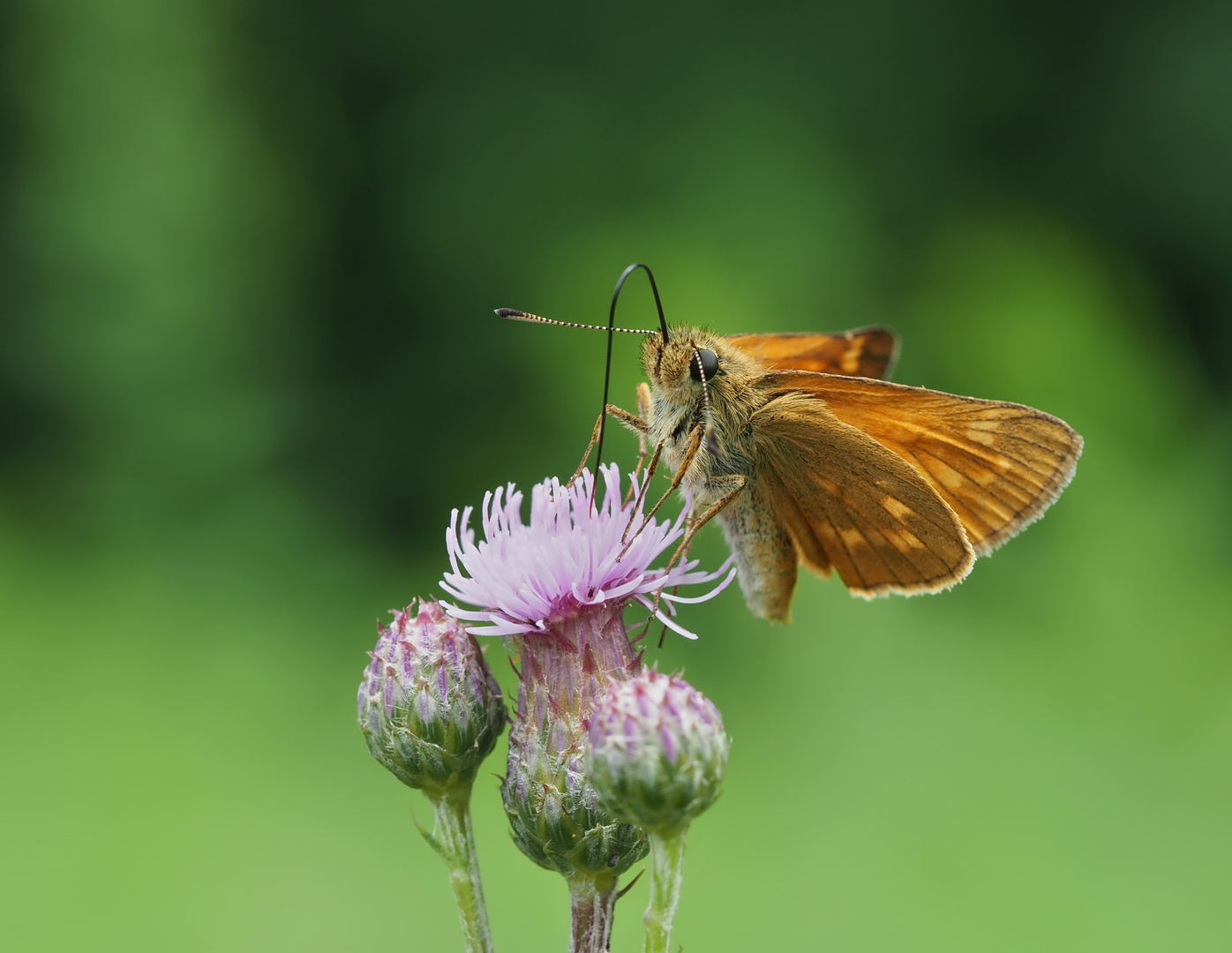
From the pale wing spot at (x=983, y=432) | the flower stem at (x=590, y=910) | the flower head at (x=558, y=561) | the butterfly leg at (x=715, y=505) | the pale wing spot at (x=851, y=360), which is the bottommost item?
the flower stem at (x=590, y=910)

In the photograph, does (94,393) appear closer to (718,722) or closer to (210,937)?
(210,937)

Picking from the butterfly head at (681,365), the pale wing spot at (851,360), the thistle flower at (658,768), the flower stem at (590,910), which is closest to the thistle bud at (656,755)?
the thistle flower at (658,768)

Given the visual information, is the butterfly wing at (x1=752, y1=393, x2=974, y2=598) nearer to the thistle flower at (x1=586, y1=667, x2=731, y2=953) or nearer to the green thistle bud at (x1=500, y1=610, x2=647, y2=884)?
the green thistle bud at (x1=500, y1=610, x2=647, y2=884)

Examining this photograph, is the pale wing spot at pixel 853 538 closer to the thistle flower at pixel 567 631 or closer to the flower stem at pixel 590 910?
the thistle flower at pixel 567 631

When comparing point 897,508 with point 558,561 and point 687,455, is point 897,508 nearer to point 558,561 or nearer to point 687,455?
point 687,455

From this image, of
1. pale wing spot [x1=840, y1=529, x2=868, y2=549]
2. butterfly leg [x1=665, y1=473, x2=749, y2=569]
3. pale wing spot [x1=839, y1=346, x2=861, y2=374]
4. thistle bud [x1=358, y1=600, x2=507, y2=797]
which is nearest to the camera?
thistle bud [x1=358, y1=600, x2=507, y2=797]

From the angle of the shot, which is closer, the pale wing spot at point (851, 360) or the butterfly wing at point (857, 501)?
the butterfly wing at point (857, 501)

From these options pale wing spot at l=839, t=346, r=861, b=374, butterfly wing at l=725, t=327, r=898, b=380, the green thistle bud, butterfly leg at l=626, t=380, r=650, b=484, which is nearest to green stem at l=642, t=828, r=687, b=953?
the green thistle bud

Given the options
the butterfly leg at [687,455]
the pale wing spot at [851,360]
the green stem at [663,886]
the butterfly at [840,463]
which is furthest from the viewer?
the pale wing spot at [851,360]
